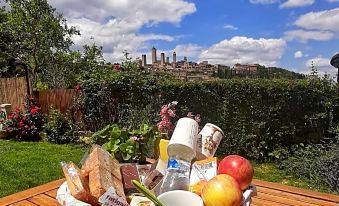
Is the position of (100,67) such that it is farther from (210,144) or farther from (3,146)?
(210,144)

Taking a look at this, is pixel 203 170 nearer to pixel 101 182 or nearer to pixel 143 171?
pixel 143 171

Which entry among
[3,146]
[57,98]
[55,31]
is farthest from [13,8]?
[3,146]

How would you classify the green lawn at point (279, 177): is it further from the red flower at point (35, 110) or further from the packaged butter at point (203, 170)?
the red flower at point (35, 110)

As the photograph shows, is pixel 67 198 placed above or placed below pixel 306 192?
above

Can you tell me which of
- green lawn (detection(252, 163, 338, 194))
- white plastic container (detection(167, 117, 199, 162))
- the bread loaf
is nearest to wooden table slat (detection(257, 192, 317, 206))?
white plastic container (detection(167, 117, 199, 162))

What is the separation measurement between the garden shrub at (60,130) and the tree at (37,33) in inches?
174

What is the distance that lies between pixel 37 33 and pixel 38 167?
8.45 meters

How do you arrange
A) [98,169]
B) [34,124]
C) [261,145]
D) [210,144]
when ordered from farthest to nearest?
[34,124] → [261,145] → [210,144] → [98,169]

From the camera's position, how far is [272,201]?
1592 millimetres

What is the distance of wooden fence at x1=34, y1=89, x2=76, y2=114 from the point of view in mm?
7697

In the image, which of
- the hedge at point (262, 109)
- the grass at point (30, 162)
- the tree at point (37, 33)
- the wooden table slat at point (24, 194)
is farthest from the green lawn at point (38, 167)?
the tree at point (37, 33)

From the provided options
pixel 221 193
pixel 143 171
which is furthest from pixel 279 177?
pixel 221 193

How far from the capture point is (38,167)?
4.87 meters

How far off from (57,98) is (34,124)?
814 mm
